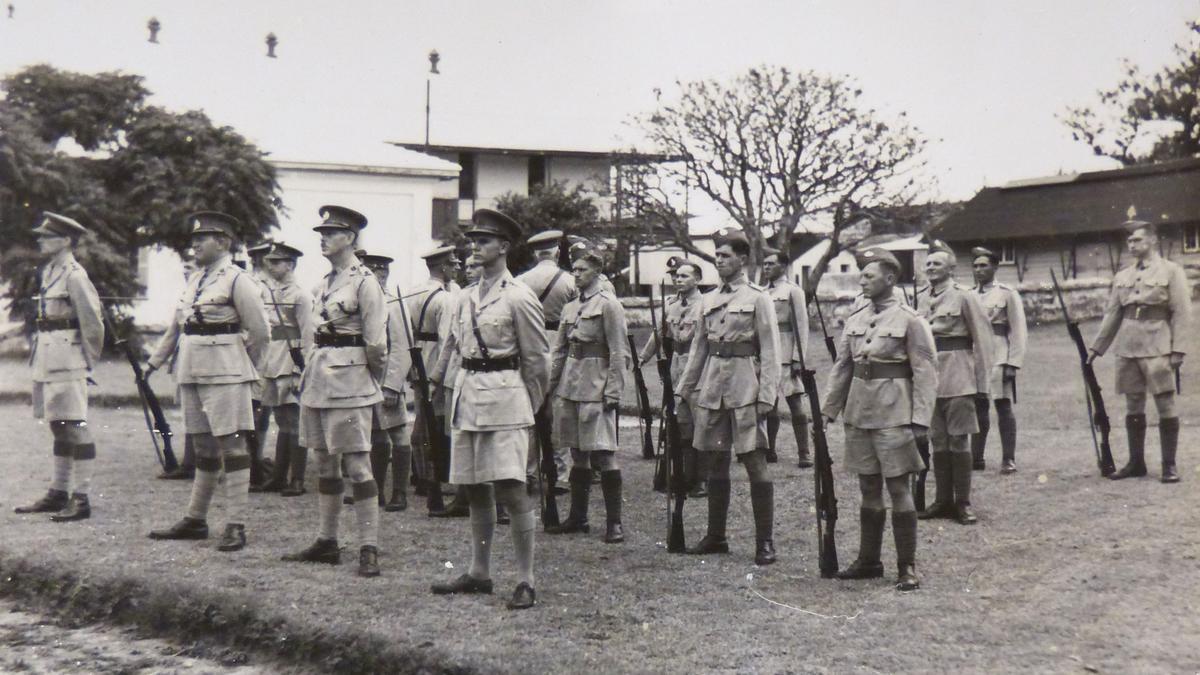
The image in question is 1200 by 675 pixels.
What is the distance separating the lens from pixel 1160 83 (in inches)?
271

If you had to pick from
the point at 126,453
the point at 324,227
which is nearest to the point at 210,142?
the point at 126,453

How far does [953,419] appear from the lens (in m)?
8.12

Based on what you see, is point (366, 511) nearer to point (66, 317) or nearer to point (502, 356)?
point (502, 356)

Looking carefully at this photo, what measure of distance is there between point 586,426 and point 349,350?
6.15 feet

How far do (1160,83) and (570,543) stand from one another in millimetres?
4981

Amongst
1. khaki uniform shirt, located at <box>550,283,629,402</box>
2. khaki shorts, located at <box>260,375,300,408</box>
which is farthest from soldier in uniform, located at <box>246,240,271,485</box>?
khaki uniform shirt, located at <box>550,283,629,402</box>

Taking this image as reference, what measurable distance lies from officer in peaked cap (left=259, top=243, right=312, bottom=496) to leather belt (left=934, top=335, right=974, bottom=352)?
5.50 metres

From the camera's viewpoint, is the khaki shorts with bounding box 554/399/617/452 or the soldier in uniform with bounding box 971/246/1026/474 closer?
the khaki shorts with bounding box 554/399/617/452

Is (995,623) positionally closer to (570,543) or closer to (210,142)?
(570,543)

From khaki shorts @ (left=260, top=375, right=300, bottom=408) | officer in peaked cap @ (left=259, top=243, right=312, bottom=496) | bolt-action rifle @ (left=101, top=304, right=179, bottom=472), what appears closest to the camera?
bolt-action rifle @ (left=101, top=304, right=179, bottom=472)

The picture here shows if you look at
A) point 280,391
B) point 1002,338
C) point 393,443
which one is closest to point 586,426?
point 393,443

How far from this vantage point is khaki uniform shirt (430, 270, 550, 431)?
589 centimetres

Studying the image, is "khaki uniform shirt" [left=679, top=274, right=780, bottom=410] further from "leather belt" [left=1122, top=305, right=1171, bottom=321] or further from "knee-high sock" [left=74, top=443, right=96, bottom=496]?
"knee-high sock" [left=74, top=443, right=96, bottom=496]

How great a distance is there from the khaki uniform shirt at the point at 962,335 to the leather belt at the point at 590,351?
2592 mm
